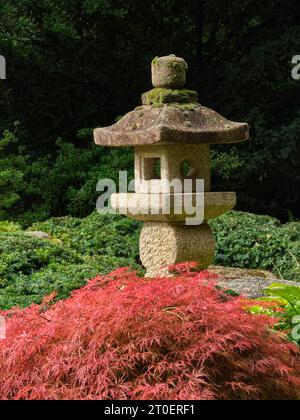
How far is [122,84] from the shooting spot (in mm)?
12359

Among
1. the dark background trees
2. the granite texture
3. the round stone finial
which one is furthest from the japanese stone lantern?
the dark background trees

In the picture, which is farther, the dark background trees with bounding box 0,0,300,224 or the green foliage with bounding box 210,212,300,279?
the dark background trees with bounding box 0,0,300,224

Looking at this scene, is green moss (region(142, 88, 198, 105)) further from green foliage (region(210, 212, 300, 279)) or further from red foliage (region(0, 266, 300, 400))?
red foliage (region(0, 266, 300, 400))

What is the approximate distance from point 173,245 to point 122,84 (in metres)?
6.85

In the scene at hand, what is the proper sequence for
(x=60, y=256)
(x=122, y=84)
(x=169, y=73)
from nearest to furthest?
(x=169, y=73) < (x=60, y=256) < (x=122, y=84)

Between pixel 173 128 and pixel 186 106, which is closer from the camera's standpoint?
pixel 173 128

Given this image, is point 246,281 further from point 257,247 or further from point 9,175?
point 9,175

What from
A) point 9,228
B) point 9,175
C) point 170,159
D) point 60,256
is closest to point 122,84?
point 9,175

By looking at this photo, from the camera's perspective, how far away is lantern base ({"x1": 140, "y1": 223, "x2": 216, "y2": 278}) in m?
6.02

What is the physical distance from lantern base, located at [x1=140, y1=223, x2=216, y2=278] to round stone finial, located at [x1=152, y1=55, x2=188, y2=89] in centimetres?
121

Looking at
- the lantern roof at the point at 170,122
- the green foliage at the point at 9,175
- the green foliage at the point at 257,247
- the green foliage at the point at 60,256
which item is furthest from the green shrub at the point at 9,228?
the lantern roof at the point at 170,122

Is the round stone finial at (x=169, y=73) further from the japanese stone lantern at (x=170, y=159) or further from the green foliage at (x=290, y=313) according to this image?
the green foliage at (x=290, y=313)
